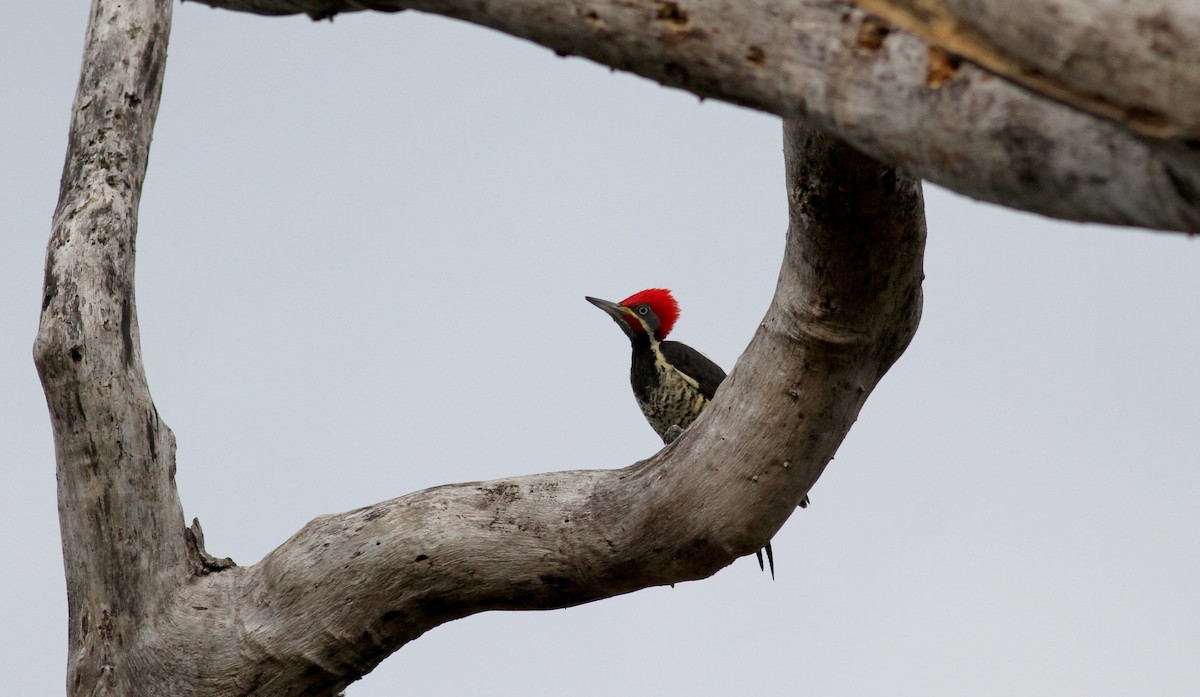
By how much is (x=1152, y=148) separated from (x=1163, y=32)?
179 millimetres

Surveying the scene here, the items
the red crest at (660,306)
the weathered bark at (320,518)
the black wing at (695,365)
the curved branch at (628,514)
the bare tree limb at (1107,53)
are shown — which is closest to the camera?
the bare tree limb at (1107,53)

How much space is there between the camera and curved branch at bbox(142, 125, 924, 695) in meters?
3.54

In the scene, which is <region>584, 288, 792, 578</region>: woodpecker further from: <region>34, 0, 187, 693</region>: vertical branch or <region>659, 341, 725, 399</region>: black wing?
<region>34, 0, 187, 693</region>: vertical branch

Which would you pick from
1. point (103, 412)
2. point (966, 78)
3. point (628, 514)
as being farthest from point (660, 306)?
point (966, 78)

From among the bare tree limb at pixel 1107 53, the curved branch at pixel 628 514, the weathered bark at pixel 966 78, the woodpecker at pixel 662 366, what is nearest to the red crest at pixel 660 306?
the woodpecker at pixel 662 366

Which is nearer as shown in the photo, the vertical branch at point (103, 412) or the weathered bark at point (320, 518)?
the weathered bark at point (320, 518)

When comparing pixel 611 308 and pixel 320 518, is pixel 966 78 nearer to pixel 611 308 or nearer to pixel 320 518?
pixel 320 518

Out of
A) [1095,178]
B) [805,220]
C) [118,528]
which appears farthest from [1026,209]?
[118,528]

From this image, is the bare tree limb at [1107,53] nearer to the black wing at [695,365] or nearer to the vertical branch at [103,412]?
the vertical branch at [103,412]

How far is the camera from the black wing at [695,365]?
614cm

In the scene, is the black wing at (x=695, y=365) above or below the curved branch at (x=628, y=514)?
above

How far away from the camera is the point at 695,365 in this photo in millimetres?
6230

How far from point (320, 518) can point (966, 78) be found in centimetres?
298

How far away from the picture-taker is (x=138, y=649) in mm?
4211
